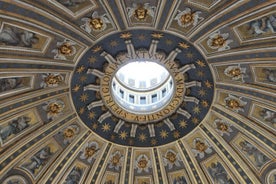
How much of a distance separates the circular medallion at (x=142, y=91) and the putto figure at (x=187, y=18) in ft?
3.46

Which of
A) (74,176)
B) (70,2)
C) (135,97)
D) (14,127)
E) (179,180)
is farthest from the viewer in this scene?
(135,97)

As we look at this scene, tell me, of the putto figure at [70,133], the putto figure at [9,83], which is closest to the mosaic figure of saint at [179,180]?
the putto figure at [70,133]

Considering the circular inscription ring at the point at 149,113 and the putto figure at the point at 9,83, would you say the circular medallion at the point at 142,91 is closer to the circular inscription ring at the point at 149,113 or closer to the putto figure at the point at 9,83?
the circular inscription ring at the point at 149,113

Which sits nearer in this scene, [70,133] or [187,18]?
[187,18]

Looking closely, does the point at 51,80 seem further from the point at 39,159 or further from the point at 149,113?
the point at 149,113

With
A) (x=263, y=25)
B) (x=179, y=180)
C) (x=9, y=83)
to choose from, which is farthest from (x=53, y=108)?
(x=263, y=25)

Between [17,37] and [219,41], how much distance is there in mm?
8320

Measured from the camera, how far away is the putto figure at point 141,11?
17.4m

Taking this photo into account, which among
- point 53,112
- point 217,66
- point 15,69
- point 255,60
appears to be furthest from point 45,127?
point 255,60

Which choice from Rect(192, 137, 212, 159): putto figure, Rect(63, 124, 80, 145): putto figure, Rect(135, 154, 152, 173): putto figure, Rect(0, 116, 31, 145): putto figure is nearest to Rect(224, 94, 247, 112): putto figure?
Rect(192, 137, 212, 159): putto figure

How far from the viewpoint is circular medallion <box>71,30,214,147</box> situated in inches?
766

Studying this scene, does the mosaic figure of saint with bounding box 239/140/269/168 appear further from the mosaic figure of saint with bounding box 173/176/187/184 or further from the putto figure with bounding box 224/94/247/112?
the mosaic figure of saint with bounding box 173/176/187/184

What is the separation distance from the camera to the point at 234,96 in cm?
2031

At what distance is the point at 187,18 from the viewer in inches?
698
